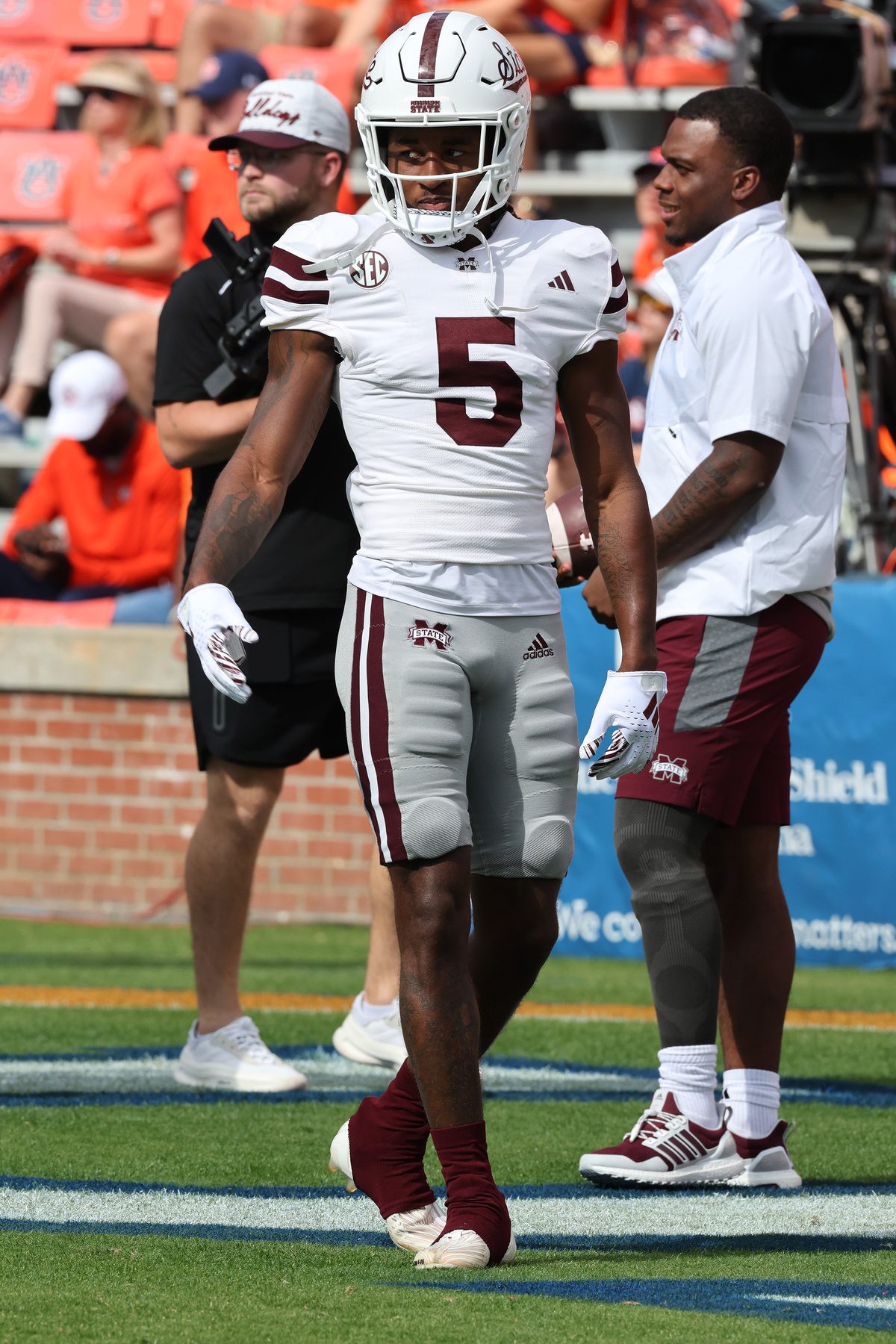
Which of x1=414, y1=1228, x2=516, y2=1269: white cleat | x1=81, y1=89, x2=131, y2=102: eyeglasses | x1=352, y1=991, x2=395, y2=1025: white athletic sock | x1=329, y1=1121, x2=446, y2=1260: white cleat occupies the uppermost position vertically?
x1=81, y1=89, x2=131, y2=102: eyeglasses

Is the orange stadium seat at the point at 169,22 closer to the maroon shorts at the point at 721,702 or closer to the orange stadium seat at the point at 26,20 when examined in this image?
the orange stadium seat at the point at 26,20

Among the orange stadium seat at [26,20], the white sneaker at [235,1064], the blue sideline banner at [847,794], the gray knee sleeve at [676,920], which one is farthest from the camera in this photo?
the orange stadium seat at [26,20]

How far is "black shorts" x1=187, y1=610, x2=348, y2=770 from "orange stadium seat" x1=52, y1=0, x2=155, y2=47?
9650 millimetres

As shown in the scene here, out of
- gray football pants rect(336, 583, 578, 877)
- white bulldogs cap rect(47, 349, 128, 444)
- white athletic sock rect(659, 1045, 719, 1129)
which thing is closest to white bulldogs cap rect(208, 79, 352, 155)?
gray football pants rect(336, 583, 578, 877)

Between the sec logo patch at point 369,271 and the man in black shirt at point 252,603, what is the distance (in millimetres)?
1551

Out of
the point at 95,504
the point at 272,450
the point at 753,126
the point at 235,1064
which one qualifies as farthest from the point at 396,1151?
the point at 95,504

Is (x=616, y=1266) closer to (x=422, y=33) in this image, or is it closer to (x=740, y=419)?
(x=740, y=419)

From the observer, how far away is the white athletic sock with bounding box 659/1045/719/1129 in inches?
161

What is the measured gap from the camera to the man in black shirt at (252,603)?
496 centimetres

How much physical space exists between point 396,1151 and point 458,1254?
294 millimetres

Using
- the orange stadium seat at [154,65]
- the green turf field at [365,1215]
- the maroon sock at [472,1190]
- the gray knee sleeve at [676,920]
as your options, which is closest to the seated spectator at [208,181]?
the orange stadium seat at [154,65]

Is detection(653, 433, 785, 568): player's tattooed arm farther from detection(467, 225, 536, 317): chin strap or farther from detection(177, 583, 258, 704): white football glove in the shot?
detection(177, 583, 258, 704): white football glove

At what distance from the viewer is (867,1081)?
17.3 ft

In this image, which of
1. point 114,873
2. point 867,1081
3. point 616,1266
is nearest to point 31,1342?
point 616,1266
